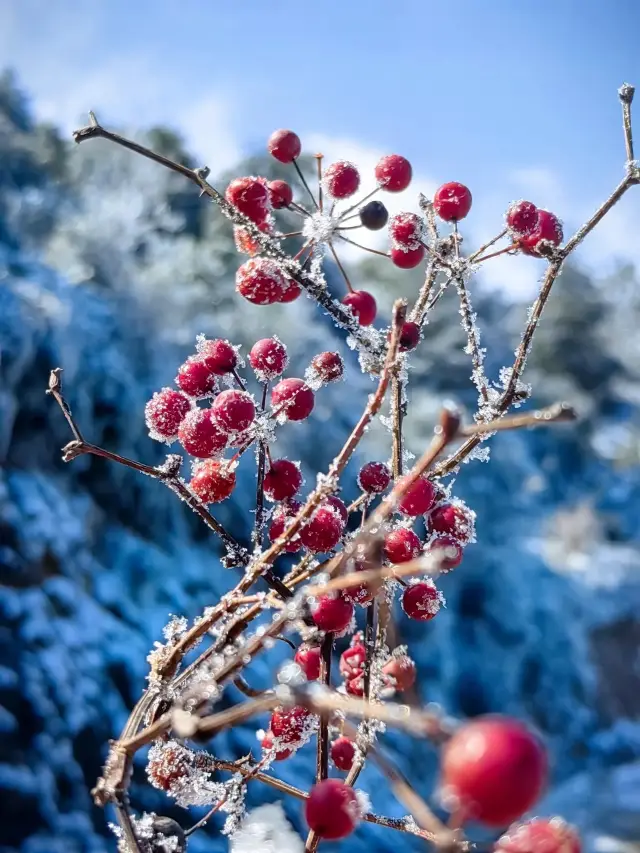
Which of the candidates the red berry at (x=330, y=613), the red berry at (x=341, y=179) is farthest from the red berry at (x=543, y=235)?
the red berry at (x=330, y=613)

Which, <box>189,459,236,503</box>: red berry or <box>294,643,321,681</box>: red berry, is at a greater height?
<box>189,459,236,503</box>: red berry

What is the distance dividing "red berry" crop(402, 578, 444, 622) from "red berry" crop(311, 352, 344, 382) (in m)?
0.11

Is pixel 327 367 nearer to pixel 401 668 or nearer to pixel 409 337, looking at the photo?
pixel 409 337

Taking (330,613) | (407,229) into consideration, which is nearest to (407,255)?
(407,229)

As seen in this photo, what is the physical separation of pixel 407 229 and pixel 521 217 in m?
0.06

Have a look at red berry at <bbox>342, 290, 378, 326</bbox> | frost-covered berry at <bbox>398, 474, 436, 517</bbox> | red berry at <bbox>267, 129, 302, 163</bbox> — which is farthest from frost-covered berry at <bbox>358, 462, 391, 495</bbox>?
red berry at <bbox>267, 129, 302, 163</bbox>

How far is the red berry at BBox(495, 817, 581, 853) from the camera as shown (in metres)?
0.21

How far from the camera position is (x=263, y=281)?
36 centimetres

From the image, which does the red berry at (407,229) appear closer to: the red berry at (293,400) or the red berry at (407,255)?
the red berry at (407,255)

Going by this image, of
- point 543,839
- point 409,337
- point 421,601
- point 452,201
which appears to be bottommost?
point 543,839

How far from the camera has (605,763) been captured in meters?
2.48

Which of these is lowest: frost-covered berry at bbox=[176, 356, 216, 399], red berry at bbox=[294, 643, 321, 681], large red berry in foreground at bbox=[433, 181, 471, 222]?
red berry at bbox=[294, 643, 321, 681]

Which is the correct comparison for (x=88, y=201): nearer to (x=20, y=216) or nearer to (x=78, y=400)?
(x=20, y=216)

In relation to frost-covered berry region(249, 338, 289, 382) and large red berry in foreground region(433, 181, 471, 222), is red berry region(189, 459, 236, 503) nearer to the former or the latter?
frost-covered berry region(249, 338, 289, 382)
